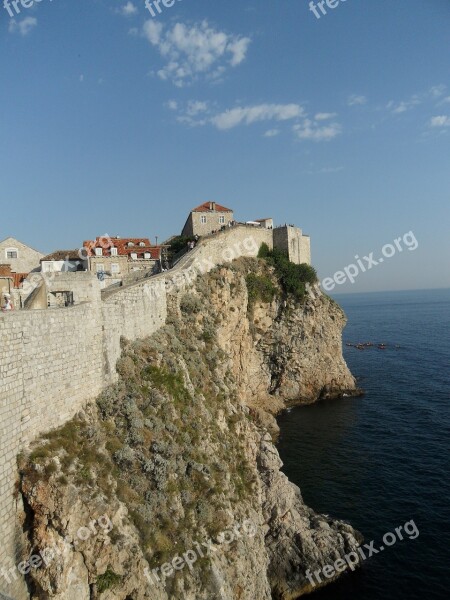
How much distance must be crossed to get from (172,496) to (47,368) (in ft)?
24.2

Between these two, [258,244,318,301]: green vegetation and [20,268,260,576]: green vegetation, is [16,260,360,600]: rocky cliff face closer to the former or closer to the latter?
[20,268,260,576]: green vegetation

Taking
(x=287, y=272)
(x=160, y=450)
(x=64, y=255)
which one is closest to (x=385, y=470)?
(x=160, y=450)

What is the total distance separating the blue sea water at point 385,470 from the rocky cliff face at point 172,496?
213cm

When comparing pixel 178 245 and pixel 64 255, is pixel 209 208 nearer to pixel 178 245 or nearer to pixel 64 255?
pixel 178 245

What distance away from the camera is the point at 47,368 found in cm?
1273

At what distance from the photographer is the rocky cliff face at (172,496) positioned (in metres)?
11.7

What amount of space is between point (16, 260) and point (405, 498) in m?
35.9

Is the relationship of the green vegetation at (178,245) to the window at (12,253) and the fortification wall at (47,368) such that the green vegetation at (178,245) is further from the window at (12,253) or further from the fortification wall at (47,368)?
the fortification wall at (47,368)

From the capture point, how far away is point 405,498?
85.7 feet

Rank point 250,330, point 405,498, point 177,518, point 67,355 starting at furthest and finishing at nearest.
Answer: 1. point 250,330
2. point 405,498
3. point 177,518
4. point 67,355

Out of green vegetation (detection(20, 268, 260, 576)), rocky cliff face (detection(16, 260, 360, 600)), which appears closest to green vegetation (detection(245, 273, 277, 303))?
rocky cliff face (detection(16, 260, 360, 600))

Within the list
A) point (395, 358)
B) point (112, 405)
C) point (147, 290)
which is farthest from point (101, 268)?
point (395, 358)

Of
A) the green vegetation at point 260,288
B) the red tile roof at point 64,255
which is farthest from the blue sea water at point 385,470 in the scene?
the red tile roof at point 64,255

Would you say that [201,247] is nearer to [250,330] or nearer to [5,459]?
[250,330]
